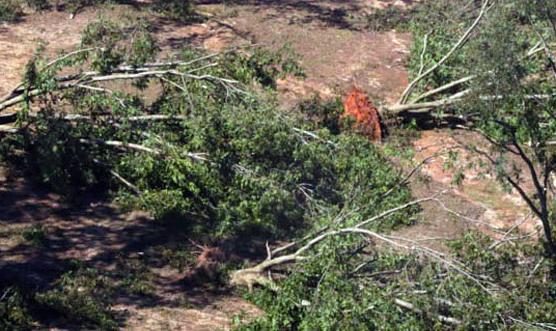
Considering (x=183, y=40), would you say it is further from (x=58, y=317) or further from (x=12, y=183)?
(x=58, y=317)

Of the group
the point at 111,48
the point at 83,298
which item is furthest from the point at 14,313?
the point at 111,48

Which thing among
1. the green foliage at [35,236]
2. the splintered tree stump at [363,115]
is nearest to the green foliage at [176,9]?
the splintered tree stump at [363,115]

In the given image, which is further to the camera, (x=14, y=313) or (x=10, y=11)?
(x=10, y=11)

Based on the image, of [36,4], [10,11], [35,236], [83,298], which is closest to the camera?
[83,298]

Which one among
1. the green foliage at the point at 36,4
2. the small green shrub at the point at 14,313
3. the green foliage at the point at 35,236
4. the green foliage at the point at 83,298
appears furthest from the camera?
the green foliage at the point at 36,4

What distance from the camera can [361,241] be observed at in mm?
8812

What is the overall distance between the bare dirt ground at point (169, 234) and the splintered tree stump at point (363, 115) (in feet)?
2.21

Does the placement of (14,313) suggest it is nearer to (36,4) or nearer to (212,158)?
(212,158)

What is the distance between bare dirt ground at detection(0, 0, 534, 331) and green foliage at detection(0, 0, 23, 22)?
194 millimetres

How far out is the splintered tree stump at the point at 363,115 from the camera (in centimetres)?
1353

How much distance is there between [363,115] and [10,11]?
6085mm

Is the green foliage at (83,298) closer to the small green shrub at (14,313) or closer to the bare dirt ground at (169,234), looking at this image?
the bare dirt ground at (169,234)

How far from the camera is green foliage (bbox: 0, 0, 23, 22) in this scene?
51.1 ft

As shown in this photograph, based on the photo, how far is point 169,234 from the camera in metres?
10.5
